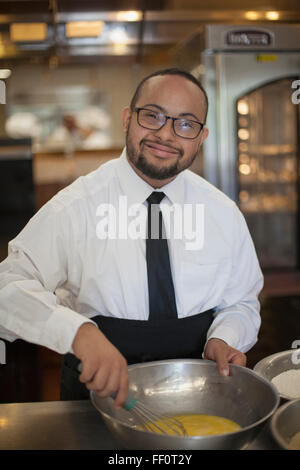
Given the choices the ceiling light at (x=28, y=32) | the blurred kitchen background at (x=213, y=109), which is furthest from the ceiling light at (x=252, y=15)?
the ceiling light at (x=28, y=32)

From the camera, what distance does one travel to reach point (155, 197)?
4.17 ft

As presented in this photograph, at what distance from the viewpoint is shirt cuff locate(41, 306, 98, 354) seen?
90 cm

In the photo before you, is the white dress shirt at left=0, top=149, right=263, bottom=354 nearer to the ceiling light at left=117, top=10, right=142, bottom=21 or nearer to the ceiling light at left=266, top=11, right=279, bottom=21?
the ceiling light at left=266, top=11, right=279, bottom=21

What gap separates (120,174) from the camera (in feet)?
4.24

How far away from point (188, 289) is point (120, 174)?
34cm

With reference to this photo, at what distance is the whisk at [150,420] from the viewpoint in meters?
0.86

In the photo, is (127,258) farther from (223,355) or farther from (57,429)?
(57,429)

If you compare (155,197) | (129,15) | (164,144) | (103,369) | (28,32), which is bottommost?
(103,369)

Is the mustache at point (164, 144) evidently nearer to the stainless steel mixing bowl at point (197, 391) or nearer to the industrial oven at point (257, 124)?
the stainless steel mixing bowl at point (197, 391)

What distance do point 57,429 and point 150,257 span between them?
0.48m

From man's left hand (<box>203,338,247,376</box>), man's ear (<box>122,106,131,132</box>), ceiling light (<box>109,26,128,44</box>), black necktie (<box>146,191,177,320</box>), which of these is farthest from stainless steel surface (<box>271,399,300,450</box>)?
ceiling light (<box>109,26,128,44</box>)

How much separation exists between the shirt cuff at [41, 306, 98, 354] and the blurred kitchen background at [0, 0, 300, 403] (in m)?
0.38

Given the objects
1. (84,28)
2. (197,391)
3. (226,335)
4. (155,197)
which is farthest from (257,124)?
(197,391)
